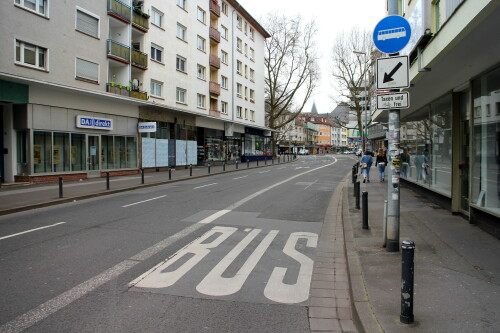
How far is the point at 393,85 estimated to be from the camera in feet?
18.4

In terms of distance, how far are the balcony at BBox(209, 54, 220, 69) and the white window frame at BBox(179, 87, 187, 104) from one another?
6.37m

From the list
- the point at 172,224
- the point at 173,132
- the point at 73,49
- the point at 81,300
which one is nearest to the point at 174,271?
the point at 81,300

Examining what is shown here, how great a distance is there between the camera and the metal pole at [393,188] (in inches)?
224

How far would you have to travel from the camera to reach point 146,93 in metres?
25.6

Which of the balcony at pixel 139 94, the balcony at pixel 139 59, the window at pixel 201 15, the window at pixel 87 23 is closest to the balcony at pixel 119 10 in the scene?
the window at pixel 87 23

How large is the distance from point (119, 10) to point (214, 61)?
14263mm

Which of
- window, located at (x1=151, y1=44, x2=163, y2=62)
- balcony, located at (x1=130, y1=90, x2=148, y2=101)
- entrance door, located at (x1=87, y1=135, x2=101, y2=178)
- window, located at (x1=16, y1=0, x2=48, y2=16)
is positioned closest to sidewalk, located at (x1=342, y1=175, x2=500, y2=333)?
entrance door, located at (x1=87, y1=135, x2=101, y2=178)

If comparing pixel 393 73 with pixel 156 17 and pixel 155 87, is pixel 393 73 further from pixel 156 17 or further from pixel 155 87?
pixel 156 17

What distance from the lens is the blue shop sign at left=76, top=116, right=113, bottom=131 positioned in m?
20.1

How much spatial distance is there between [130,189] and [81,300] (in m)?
12.6

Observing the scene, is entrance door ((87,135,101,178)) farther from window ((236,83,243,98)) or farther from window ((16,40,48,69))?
window ((236,83,243,98))

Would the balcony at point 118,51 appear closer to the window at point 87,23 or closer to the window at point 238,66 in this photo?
the window at point 87,23

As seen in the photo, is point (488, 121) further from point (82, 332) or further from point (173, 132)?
point (173, 132)

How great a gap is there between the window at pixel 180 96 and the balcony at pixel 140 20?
19.1ft
